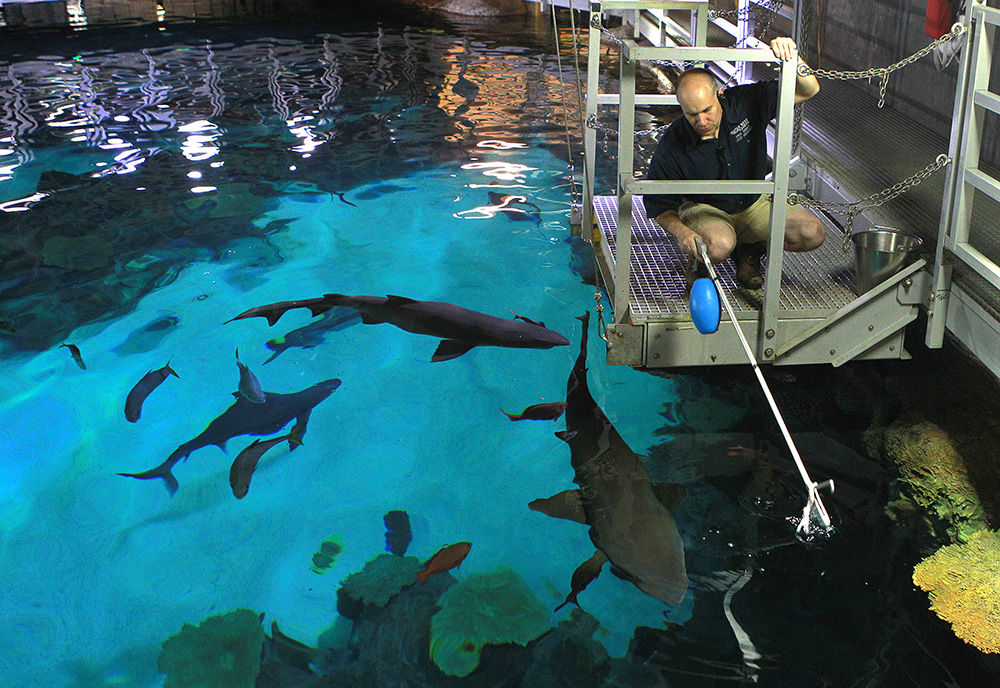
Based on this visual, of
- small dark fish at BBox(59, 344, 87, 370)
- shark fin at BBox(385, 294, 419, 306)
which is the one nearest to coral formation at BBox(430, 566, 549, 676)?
shark fin at BBox(385, 294, 419, 306)

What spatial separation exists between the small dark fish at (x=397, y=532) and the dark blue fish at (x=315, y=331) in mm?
2042

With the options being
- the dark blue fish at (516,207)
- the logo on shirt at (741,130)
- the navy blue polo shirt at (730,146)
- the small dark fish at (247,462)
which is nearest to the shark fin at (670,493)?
the navy blue polo shirt at (730,146)

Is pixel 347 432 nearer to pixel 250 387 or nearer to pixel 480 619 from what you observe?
pixel 250 387

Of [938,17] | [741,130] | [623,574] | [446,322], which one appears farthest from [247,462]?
[938,17]

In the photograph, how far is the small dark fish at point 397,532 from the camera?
14.9 ft

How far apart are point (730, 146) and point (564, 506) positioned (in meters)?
2.06

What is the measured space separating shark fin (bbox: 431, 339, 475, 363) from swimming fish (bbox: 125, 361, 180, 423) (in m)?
1.83

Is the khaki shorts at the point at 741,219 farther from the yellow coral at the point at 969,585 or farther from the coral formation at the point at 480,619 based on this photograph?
the coral formation at the point at 480,619

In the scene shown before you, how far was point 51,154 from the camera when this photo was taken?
34.7 feet

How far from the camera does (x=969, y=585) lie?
388 cm

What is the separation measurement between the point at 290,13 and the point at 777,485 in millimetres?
18264

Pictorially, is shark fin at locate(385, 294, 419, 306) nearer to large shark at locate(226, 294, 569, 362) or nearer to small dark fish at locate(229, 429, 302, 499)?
large shark at locate(226, 294, 569, 362)

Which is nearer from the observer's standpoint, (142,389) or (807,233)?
(807,233)

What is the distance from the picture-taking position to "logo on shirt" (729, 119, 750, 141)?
14.9ft
